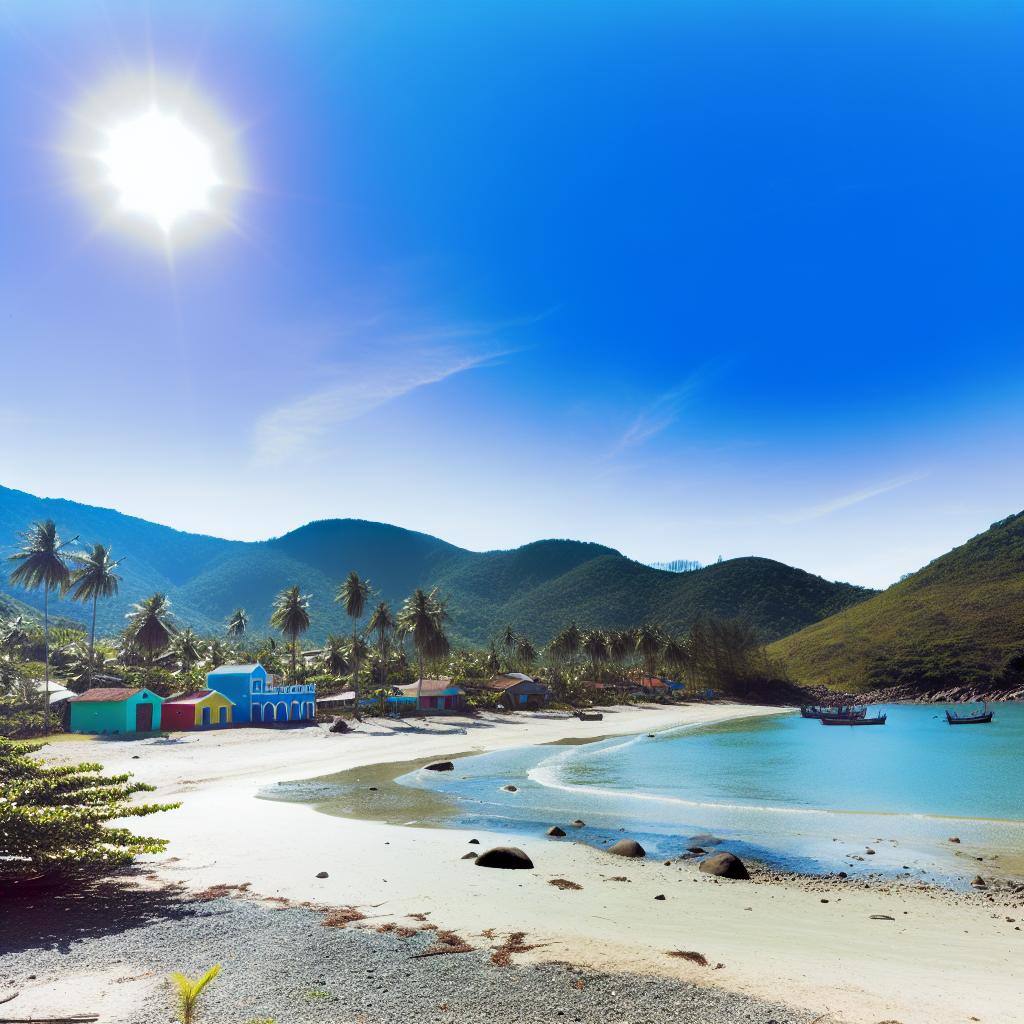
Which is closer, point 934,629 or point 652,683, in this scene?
point 652,683

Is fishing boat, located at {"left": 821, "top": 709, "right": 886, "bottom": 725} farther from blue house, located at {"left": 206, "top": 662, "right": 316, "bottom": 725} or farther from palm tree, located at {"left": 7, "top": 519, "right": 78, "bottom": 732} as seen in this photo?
palm tree, located at {"left": 7, "top": 519, "right": 78, "bottom": 732}

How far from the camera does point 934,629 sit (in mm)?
147875

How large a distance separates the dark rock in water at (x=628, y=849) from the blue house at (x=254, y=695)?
53.3 m

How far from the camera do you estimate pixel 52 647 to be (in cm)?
8381

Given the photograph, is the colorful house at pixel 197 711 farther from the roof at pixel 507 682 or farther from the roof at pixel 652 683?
the roof at pixel 652 683

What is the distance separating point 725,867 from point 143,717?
181ft

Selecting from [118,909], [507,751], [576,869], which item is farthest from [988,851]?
[507,751]

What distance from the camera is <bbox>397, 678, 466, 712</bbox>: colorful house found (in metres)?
83.1

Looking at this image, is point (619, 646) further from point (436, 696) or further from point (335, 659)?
point (335, 659)

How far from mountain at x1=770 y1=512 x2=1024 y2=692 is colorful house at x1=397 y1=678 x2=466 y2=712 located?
96.4 meters

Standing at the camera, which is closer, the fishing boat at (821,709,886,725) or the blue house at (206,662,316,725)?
the blue house at (206,662,316,725)

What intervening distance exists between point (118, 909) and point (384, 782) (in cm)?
2356

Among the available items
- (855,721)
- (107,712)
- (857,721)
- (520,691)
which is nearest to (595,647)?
(520,691)

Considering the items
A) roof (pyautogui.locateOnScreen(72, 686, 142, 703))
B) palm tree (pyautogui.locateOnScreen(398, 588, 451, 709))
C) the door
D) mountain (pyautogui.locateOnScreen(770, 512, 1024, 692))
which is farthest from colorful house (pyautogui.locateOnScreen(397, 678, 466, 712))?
mountain (pyautogui.locateOnScreen(770, 512, 1024, 692))
